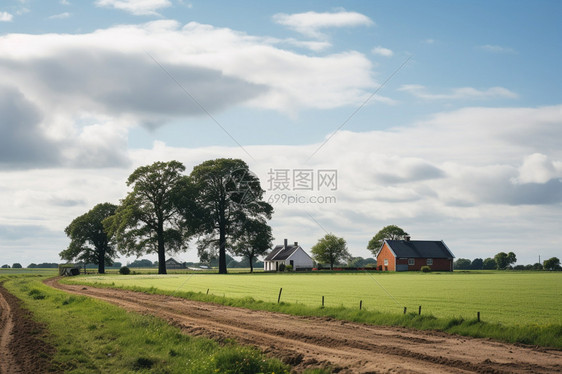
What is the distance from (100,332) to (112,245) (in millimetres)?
98572

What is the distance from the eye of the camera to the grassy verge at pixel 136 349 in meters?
15.3

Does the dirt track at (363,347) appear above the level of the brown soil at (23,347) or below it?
above

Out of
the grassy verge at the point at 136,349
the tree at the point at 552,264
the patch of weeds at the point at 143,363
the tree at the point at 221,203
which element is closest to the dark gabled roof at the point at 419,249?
the tree at the point at 221,203

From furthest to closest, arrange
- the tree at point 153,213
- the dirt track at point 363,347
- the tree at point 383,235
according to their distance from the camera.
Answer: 1. the tree at point 383,235
2. the tree at point 153,213
3. the dirt track at point 363,347

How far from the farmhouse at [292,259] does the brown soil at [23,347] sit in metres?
97.7

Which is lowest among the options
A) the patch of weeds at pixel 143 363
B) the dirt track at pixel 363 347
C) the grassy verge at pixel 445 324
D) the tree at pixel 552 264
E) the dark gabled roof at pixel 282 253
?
the tree at pixel 552 264

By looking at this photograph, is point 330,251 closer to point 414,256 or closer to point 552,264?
point 414,256

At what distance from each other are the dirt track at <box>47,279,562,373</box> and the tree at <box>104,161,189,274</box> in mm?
59896

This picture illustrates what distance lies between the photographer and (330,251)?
453 ft

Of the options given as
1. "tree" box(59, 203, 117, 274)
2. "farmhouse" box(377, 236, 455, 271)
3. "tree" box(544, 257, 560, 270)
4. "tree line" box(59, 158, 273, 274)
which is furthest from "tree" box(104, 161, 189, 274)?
"tree" box(544, 257, 560, 270)

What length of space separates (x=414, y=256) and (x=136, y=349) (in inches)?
4249

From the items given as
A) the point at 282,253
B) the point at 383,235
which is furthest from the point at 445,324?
the point at 383,235

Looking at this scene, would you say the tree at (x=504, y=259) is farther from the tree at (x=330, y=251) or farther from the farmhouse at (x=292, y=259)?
the farmhouse at (x=292, y=259)

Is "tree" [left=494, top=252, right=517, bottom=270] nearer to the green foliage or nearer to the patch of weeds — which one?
the green foliage
